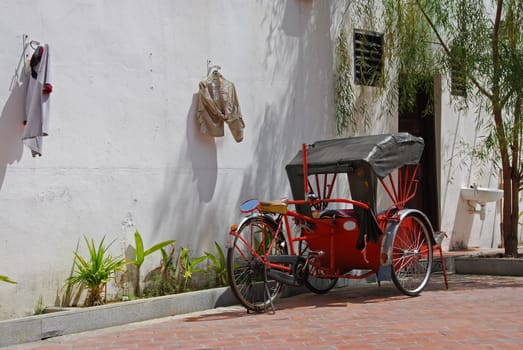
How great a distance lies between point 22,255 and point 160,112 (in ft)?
7.79

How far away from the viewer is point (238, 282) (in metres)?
8.06

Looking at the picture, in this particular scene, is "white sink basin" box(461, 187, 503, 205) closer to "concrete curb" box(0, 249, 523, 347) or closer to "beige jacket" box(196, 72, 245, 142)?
"concrete curb" box(0, 249, 523, 347)

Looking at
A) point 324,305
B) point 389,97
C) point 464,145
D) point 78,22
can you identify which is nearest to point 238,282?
point 324,305

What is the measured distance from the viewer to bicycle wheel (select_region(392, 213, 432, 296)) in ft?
28.8

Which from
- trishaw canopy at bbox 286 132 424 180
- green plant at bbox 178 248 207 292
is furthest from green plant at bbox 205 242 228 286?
trishaw canopy at bbox 286 132 424 180

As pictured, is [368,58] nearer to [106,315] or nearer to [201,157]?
[201,157]

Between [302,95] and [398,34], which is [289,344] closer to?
[302,95]

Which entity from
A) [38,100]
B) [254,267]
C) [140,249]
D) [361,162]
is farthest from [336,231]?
[38,100]

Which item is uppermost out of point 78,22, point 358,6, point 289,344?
point 358,6

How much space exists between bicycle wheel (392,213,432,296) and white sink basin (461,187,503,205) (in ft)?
15.2

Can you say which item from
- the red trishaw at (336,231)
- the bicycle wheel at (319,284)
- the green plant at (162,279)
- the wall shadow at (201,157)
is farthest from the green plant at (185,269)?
the bicycle wheel at (319,284)

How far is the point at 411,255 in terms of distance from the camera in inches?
350

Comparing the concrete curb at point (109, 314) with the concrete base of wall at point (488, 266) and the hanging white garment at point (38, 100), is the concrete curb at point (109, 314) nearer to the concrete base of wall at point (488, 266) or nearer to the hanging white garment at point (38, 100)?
the hanging white garment at point (38, 100)

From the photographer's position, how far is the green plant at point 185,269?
872 centimetres
